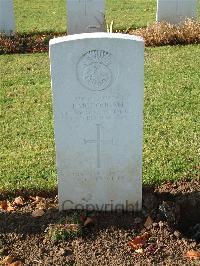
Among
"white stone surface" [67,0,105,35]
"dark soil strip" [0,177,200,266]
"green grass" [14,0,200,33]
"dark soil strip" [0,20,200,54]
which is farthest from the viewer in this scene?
"green grass" [14,0,200,33]

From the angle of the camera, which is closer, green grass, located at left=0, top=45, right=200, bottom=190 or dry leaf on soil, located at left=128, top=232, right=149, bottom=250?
dry leaf on soil, located at left=128, top=232, right=149, bottom=250

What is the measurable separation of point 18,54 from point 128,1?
665 cm

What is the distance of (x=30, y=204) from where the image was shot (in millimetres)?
4707

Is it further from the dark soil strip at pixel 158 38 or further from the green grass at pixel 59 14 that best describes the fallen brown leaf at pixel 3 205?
the green grass at pixel 59 14

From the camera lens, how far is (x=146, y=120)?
21.5 feet

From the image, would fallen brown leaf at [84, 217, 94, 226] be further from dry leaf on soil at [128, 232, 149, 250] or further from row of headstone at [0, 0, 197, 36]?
row of headstone at [0, 0, 197, 36]

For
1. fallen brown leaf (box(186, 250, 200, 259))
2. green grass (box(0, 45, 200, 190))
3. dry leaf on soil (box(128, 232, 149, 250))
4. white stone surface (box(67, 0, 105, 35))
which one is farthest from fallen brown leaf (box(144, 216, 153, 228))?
white stone surface (box(67, 0, 105, 35))

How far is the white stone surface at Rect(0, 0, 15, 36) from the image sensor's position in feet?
36.7

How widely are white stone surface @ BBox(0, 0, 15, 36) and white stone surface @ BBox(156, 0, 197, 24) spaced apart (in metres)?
3.36

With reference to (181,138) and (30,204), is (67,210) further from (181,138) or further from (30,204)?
(181,138)

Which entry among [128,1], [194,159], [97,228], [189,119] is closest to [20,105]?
[189,119]

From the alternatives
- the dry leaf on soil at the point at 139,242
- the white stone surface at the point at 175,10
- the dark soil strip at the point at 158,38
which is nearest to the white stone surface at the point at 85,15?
the dark soil strip at the point at 158,38

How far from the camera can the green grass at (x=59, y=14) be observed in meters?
12.4

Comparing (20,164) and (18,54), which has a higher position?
(18,54)
